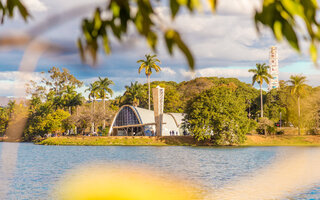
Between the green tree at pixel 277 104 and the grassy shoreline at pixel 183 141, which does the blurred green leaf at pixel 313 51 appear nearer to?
the grassy shoreline at pixel 183 141

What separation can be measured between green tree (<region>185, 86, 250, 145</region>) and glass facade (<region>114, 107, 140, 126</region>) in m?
21.8

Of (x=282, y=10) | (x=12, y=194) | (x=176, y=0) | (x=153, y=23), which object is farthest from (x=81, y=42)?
(x=12, y=194)

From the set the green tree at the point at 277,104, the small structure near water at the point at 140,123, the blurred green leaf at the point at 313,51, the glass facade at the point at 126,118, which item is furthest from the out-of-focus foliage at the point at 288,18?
the green tree at the point at 277,104

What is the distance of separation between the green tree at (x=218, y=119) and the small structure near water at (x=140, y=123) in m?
14.2

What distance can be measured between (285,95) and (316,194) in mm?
66599

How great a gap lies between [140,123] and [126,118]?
17.4ft

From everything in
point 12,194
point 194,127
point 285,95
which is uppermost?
point 285,95

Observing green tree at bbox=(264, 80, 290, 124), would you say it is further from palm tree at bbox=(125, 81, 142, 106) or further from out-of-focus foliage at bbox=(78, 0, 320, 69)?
out-of-focus foliage at bbox=(78, 0, 320, 69)

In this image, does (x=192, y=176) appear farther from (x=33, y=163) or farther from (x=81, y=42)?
(x=81, y=42)

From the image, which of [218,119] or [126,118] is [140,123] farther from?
[218,119]

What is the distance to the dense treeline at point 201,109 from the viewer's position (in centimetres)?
6084

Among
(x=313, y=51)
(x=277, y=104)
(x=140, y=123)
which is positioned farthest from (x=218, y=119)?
(x=313, y=51)

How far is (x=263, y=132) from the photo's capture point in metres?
76.5

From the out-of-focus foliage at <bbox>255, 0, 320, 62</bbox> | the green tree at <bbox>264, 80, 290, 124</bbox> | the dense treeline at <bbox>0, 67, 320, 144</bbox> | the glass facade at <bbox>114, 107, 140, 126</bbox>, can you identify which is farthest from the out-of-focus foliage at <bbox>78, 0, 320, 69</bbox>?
the green tree at <bbox>264, 80, 290, 124</bbox>
